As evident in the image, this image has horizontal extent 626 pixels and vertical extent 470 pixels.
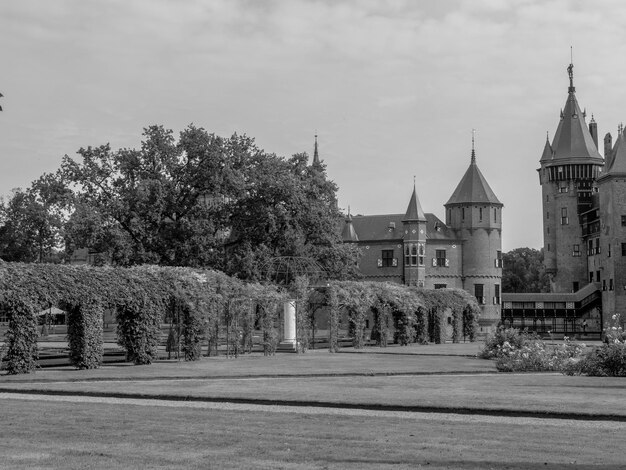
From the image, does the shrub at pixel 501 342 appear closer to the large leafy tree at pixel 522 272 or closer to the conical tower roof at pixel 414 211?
the conical tower roof at pixel 414 211

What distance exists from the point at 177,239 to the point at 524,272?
3853 inches

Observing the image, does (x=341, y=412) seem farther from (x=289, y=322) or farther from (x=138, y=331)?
(x=289, y=322)

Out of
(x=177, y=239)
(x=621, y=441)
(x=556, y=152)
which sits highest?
(x=556, y=152)

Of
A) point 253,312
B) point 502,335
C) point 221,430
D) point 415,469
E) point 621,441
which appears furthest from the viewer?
point 253,312

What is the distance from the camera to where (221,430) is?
48.3ft

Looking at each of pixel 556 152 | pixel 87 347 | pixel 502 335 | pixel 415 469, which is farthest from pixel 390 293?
pixel 556 152

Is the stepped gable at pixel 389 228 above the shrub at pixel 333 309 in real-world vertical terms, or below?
above

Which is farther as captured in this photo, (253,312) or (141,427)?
(253,312)

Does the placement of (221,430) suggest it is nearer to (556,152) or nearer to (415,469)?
(415,469)

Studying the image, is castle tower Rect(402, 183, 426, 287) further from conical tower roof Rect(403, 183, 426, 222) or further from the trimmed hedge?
the trimmed hedge

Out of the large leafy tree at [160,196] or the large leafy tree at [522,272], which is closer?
the large leafy tree at [160,196]

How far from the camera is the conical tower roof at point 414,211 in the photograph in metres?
91.4

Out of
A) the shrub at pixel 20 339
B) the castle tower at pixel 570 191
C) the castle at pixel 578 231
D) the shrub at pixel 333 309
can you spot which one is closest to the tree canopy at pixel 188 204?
the shrub at pixel 333 309

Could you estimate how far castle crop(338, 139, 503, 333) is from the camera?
301ft
